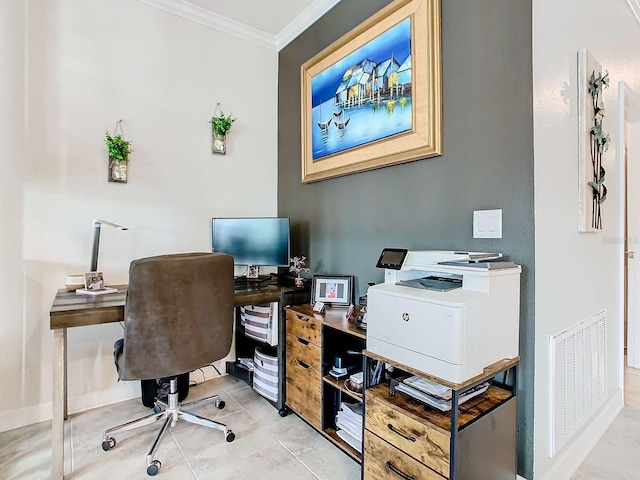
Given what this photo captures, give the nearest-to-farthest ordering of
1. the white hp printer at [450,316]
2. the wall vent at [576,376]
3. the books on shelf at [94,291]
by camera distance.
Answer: the white hp printer at [450,316]
the wall vent at [576,376]
the books on shelf at [94,291]

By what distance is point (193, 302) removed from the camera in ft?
5.77

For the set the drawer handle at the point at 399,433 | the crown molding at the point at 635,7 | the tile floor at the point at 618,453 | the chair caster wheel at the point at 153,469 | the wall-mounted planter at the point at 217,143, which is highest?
the crown molding at the point at 635,7

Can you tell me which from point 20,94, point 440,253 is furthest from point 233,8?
point 440,253

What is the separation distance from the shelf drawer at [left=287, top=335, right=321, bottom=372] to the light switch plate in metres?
1.05

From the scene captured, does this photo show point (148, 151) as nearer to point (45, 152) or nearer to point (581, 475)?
point (45, 152)

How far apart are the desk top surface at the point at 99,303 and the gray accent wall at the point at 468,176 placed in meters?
0.55

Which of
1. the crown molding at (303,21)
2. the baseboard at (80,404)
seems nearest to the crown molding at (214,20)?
the crown molding at (303,21)

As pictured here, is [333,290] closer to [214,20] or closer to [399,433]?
[399,433]

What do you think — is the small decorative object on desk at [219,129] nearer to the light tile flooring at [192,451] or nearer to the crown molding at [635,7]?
the light tile flooring at [192,451]

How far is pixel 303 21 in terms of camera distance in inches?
109

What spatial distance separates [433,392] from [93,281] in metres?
2.02

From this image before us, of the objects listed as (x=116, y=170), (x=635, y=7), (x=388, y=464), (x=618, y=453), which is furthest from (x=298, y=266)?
(x=635, y=7)

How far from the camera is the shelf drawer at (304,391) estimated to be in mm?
1979

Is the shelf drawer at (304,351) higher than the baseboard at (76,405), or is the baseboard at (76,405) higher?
the shelf drawer at (304,351)
